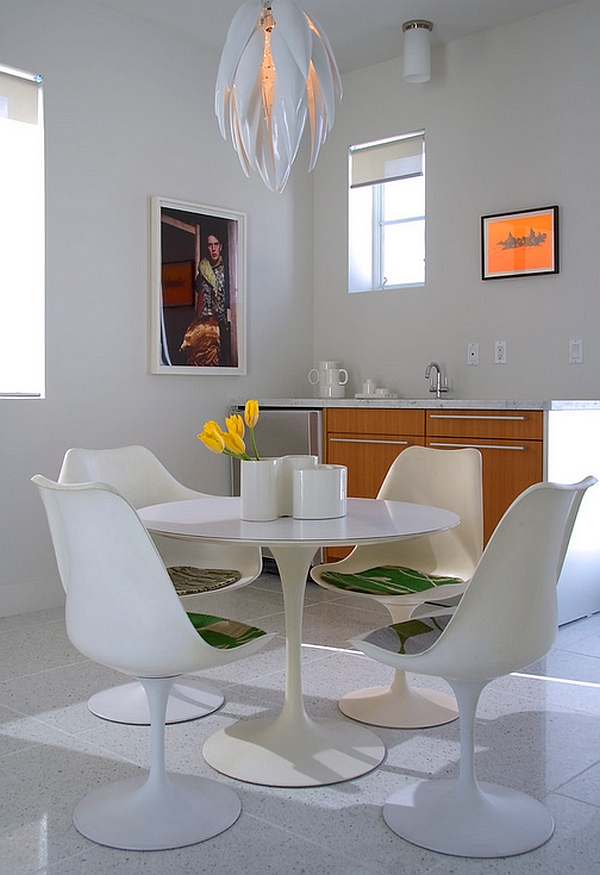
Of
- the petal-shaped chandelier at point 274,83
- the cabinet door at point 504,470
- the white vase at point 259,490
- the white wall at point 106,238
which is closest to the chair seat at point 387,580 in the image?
the white vase at point 259,490

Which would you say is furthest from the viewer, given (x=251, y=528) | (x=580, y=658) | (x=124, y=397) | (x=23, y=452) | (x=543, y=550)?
(x=124, y=397)

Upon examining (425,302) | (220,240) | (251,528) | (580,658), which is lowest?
(580,658)

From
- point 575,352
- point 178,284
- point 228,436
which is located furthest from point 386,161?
point 228,436

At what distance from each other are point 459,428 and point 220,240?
1.74m

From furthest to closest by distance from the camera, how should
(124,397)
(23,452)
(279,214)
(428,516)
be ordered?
(279,214) < (124,397) < (23,452) < (428,516)

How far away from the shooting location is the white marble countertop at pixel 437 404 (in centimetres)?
370

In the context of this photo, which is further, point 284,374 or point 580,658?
point 284,374

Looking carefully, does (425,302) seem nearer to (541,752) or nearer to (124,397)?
(124,397)

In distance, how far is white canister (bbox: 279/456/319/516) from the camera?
2395 mm

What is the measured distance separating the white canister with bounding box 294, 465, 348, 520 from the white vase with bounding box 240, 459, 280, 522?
0.06 meters

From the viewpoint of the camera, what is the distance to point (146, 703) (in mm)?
2826

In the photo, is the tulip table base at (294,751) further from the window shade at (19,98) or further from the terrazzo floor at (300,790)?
the window shade at (19,98)

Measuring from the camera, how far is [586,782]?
2.27 metres

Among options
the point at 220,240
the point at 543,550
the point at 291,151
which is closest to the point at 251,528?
the point at 543,550
